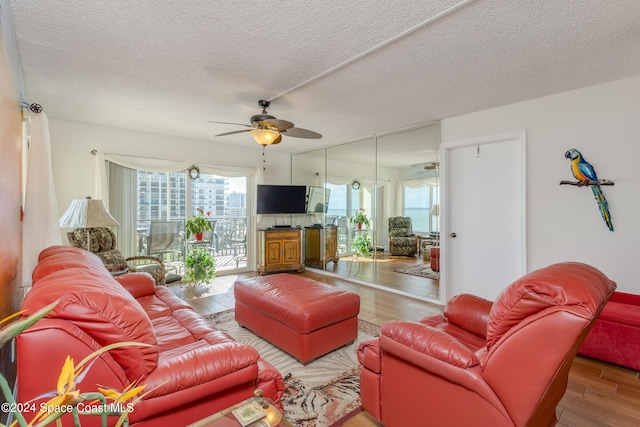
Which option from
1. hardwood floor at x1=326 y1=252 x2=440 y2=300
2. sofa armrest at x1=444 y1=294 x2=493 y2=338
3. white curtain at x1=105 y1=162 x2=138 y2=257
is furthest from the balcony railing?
sofa armrest at x1=444 y1=294 x2=493 y2=338

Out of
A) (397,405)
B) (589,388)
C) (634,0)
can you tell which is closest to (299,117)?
(634,0)

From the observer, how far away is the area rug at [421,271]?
14.4ft

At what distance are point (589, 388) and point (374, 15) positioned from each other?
9.96 ft

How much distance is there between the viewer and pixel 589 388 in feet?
7.23

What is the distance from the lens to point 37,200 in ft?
7.11

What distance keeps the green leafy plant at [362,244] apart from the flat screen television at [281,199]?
1391 mm

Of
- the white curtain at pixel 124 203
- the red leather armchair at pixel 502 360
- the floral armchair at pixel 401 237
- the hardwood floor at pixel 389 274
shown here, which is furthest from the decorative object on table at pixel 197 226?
the red leather armchair at pixel 502 360

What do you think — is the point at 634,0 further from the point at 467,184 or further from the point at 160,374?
the point at 160,374

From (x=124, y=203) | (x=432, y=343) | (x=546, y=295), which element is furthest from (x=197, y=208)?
(x=546, y=295)

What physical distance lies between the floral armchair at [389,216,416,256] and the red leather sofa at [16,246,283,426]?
11.4 ft

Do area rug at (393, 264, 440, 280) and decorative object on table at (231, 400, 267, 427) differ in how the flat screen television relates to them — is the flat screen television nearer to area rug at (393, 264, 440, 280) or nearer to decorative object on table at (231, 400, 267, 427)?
area rug at (393, 264, 440, 280)

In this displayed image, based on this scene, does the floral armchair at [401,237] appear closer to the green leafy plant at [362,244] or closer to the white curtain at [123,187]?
the green leafy plant at [362,244]

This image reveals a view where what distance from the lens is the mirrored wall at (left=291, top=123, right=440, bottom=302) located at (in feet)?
14.0

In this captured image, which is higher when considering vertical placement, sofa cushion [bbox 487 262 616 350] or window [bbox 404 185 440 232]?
window [bbox 404 185 440 232]
